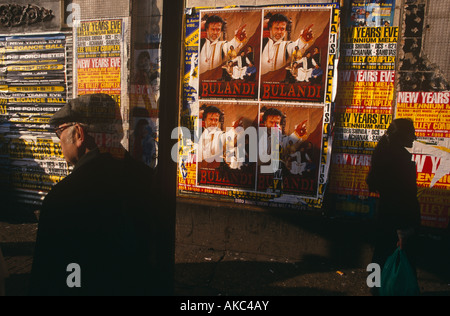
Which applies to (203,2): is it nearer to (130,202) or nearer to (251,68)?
(251,68)

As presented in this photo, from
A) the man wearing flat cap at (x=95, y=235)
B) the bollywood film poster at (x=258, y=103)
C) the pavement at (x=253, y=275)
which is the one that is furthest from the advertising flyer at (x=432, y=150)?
the man wearing flat cap at (x=95, y=235)

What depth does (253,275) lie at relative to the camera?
15.4 ft

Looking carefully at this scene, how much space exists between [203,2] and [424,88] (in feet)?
11.7

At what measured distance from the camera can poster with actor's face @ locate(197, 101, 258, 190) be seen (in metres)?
5.50

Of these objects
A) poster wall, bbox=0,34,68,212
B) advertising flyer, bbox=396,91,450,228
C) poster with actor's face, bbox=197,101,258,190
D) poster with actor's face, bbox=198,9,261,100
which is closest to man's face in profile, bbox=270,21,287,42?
poster with actor's face, bbox=198,9,261,100

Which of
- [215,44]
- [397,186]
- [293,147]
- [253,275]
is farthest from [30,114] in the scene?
[397,186]

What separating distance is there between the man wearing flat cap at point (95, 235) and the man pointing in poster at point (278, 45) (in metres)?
3.64

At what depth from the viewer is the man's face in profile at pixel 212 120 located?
5645 millimetres

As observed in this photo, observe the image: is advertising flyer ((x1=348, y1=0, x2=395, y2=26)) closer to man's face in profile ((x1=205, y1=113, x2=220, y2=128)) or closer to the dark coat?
man's face in profile ((x1=205, y1=113, x2=220, y2=128))

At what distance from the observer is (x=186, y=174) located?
19.3 feet

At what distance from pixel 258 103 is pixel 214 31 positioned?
4.53 feet

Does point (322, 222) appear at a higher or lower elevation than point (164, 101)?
lower

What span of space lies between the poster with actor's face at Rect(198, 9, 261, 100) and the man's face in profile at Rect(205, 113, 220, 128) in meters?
0.29
